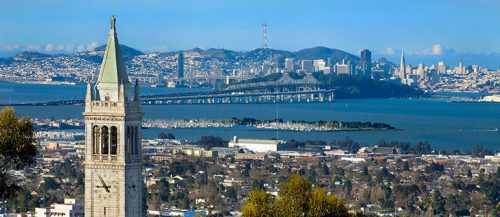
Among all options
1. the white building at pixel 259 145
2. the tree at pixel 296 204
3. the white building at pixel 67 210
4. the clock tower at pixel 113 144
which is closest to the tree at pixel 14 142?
the clock tower at pixel 113 144

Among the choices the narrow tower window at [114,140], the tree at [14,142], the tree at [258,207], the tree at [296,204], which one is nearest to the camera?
the tree at [14,142]

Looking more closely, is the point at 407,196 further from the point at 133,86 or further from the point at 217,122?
the point at 217,122

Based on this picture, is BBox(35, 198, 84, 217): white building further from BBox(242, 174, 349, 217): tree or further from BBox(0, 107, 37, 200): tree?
BBox(0, 107, 37, 200): tree

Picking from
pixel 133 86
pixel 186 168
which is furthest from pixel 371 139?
pixel 133 86

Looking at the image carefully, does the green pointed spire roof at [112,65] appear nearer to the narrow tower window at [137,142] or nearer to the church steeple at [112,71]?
the church steeple at [112,71]

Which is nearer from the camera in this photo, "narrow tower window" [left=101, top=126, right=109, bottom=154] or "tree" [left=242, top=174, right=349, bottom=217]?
"tree" [left=242, top=174, right=349, bottom=217]

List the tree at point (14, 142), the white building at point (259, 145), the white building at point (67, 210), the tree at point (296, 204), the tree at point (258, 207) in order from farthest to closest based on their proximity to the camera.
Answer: the white building at point (259, 145) → the white building at point (67, 210) → the tree at point (296, 204) → the tree at point (258, 207) → the tree at point (14, 142)

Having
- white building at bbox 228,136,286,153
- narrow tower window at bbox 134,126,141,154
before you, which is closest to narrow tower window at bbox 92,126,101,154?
narrow tower window at bbox 134,126,141,154
